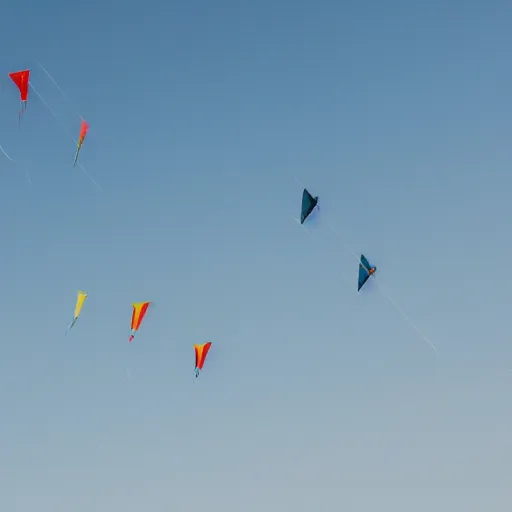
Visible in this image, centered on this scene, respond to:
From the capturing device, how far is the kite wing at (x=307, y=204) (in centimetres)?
2429

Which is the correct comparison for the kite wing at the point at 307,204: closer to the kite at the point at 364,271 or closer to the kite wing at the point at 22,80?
the kite at the point at 364,271

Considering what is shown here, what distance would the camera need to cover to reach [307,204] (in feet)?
80.2

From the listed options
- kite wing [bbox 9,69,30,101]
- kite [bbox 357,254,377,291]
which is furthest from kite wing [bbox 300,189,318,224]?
kite wing [bbox 9,69,30,101]

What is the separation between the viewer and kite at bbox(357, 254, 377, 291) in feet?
77.5

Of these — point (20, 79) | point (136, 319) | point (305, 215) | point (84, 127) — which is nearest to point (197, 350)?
point (136, 319)

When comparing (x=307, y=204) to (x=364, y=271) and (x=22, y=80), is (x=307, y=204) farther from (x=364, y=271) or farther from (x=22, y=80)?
(x=22, y=80)

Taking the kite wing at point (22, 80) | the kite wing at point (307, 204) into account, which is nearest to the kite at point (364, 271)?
the kite wing at point (307, 204)

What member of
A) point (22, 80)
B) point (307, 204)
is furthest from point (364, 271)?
point (22, 80)

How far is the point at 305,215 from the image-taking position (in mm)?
24422

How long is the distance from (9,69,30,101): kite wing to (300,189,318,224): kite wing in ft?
31.3

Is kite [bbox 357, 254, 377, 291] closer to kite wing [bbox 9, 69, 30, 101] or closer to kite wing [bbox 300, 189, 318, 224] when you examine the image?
kite wing [bbox 300, 189, 318, 224]

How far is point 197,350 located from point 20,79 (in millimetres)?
11367

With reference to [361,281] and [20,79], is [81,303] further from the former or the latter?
[361,281]

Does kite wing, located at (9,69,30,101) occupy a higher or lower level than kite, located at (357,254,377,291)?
higher
